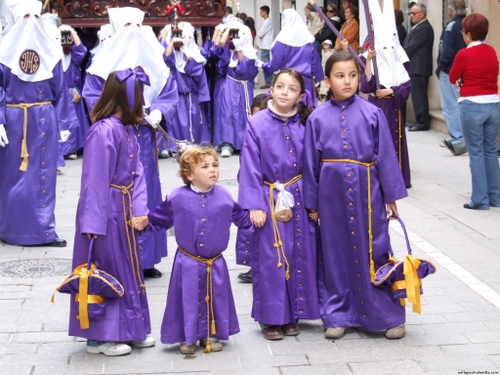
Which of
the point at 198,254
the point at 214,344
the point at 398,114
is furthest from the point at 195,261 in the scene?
the point at 398,114

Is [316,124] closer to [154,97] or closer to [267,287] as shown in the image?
[267,287]

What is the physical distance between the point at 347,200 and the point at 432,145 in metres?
8.60

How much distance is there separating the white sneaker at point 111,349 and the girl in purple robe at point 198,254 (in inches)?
8.9

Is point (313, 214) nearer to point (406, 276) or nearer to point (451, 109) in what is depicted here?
point (406, 276)

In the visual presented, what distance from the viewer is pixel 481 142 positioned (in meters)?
9.70

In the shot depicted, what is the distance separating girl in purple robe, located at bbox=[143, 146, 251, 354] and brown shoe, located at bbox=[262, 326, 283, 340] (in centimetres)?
32

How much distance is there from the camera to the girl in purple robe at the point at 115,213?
215 inches

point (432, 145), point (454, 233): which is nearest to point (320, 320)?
point (454, 233)

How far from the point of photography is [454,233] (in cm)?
872

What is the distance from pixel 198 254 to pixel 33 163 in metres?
3.42

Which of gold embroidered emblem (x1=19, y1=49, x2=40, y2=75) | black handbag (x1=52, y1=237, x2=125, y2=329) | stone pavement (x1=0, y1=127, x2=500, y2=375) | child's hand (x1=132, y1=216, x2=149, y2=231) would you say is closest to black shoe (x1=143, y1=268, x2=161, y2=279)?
stone pavement (x1=0, y1=127, x2=500, y2=375)

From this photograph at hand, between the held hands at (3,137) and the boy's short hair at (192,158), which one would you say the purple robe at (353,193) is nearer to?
the boy's short hair at (192,158)

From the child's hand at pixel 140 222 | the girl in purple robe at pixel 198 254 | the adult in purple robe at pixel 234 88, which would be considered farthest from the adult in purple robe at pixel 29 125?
the adult in purple robe at pixel 234 88

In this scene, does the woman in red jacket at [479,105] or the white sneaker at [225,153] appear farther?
the white sneaker at [225,153]
